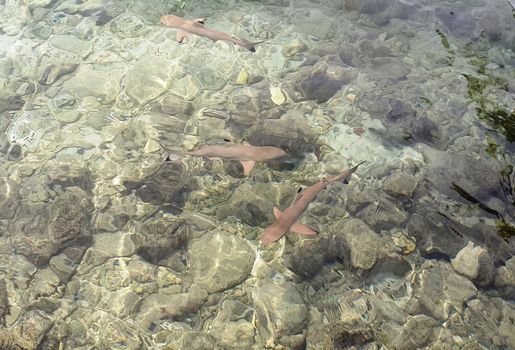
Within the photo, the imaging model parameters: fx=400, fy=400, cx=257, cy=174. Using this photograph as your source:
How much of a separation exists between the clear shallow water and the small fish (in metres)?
0.39

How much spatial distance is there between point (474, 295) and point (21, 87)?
7.45 metres

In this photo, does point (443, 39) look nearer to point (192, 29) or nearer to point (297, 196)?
point (192, 29)

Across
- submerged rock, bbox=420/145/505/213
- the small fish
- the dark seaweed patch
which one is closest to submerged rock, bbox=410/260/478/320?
the dark seaweed patch

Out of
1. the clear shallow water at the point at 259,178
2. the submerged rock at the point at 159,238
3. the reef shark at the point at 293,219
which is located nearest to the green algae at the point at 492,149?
the clear shallow water at the point at 259,178

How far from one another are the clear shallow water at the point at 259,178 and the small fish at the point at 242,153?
0.39 metres

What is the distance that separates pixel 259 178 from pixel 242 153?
515 millimetres

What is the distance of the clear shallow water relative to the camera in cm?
430

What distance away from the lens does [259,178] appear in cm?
541

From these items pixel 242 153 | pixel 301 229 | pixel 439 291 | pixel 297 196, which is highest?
pixel 242 153

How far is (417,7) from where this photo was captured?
26.0ft

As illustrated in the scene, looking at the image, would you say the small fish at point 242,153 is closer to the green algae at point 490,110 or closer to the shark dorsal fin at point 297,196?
the shark dorsal fin at point 297,196

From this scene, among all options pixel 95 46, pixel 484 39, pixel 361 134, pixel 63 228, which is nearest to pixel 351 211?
pixel 361 134

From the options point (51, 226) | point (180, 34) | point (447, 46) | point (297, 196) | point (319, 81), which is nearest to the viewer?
point (297, 196)

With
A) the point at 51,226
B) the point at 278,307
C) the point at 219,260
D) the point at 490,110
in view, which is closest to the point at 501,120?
the point at 490,110
